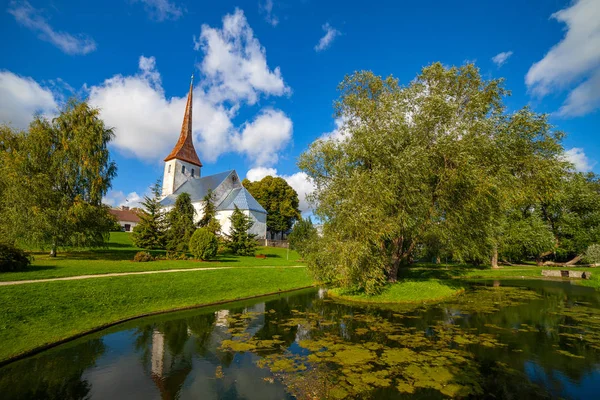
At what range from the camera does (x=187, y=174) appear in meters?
63.6

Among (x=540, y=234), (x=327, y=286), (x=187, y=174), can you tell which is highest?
(x=187, y=174)

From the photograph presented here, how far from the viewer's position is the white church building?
50719 mm

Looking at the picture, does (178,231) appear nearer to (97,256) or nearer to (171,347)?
(97,256)

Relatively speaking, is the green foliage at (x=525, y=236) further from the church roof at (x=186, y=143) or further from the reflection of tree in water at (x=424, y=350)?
the church roof at (x=186, y=143)

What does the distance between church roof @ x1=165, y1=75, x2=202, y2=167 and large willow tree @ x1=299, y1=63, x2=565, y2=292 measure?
1947 inches

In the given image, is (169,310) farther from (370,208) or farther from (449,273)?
(449,273)

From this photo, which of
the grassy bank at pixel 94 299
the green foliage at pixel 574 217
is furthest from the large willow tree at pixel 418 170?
the green foliage at pixel 574 217

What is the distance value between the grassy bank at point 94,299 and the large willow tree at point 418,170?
601 centimetres

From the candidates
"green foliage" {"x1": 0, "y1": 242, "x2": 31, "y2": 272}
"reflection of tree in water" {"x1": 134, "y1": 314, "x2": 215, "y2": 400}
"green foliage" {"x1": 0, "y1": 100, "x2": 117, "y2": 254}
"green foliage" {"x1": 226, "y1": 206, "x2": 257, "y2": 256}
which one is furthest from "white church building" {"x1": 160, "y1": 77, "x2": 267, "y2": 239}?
"reflection of tree in water" {"x1": 134, "y1": 314, "x2": 215, "y2": 400}

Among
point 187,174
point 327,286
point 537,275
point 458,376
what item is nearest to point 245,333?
point 458,376

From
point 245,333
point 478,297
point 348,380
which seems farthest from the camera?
point 478,297

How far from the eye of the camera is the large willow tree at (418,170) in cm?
1617

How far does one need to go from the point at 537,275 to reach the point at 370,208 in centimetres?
2602

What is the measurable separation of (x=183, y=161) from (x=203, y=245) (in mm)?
40661
